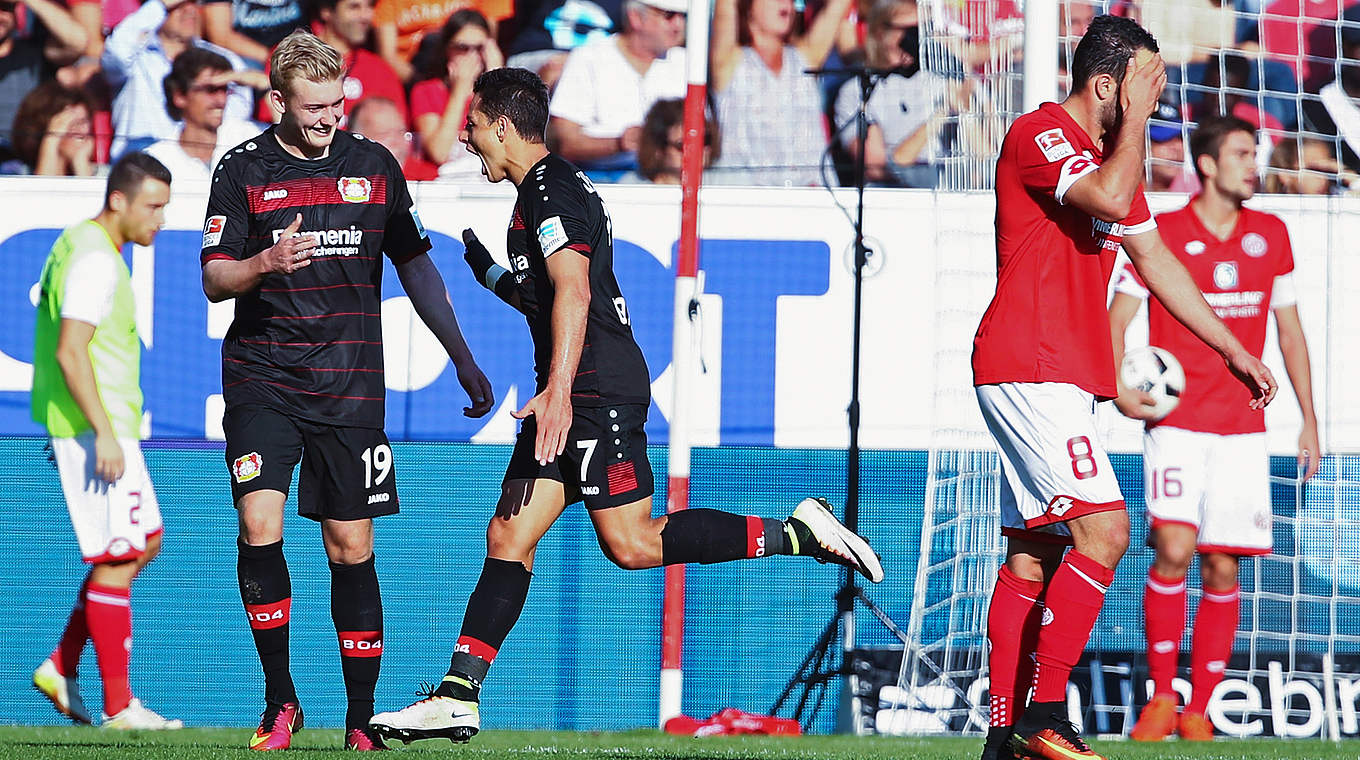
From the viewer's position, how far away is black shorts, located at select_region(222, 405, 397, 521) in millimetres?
4609

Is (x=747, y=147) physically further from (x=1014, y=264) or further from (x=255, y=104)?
(x=1014, y=264)

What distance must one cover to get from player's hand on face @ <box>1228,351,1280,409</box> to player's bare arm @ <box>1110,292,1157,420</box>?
2.50 m

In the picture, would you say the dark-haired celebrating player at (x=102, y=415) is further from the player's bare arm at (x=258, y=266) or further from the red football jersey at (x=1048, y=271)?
the red football jersey at (x=1048, y=271)

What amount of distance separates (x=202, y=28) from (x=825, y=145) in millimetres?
4033

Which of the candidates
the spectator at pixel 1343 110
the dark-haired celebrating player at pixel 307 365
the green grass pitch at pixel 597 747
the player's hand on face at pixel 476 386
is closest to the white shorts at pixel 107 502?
the green grass pitch at pixel 597 747

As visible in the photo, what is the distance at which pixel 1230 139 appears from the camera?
7.08 metres

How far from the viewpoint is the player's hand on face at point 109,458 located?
22.5ft

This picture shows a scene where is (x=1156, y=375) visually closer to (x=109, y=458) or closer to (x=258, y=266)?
(x=258, y=266)

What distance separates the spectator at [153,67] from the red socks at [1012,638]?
626 cm

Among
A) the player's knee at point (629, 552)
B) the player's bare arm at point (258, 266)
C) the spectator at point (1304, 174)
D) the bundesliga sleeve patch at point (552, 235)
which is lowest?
the player's knee at point (629, 552)

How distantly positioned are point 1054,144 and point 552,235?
1.41 metres

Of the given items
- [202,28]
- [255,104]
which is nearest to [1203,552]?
[255,104]

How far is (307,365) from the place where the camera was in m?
4.70

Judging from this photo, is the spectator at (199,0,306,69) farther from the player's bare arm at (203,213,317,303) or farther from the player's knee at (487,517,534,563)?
the player's knee at (487,517,534,563)
